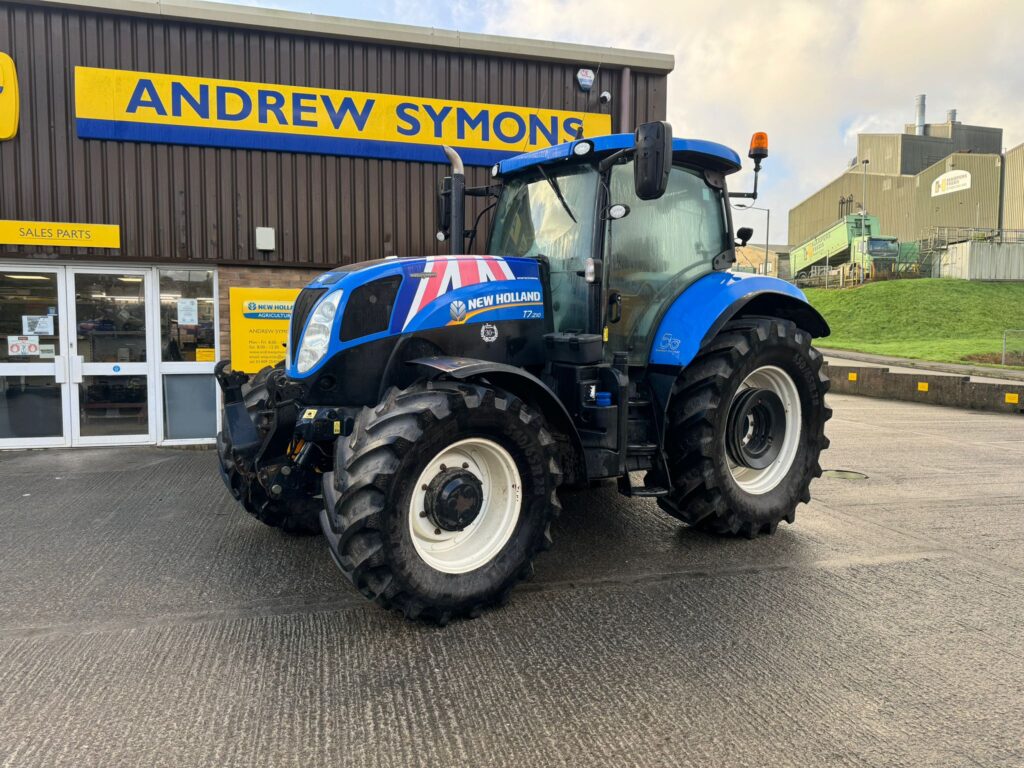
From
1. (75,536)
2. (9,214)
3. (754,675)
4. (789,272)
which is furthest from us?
(789,272)

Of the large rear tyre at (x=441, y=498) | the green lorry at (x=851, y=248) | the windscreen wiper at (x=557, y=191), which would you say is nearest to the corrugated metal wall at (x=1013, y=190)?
the green lorry at (x=851, y=248)

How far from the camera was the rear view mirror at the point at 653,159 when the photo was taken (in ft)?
12.4

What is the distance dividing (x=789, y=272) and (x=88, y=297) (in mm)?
49050

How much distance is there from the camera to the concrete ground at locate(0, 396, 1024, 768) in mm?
2543

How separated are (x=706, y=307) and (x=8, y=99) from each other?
7.79 m

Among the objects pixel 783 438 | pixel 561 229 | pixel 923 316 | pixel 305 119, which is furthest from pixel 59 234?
pixel 923 316

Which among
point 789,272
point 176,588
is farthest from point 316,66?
point 789,272

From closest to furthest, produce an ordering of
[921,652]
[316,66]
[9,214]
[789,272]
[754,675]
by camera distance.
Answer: [754,675], [921,652], [9,214], [316,66], [789,272]

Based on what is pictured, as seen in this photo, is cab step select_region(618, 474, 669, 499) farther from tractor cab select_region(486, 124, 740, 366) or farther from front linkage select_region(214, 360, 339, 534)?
front linkage select_region(214, 360, 339, 534)

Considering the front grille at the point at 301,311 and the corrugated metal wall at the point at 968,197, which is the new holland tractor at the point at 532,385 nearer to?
the front grille at the point at 301,311

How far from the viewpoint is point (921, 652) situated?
3.23 m

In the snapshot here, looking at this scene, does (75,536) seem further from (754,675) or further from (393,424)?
(754,675)

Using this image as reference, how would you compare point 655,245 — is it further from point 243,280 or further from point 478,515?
→ point 243,280

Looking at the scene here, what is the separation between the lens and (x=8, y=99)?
7789mm
